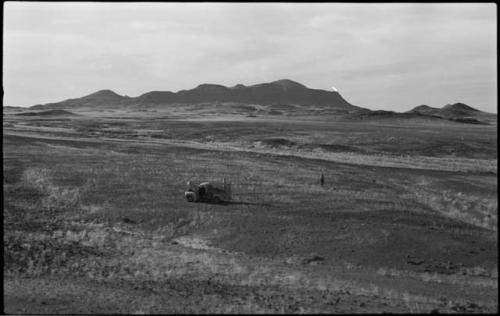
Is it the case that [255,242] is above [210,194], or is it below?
below

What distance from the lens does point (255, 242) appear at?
2430 centimetres

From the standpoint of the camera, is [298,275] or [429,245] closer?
[429,245]

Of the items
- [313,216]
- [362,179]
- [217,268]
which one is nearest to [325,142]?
[362,179]

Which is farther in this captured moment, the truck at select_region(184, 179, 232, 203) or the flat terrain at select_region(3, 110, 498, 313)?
the truck at select_region(184, 179, 232, 203)

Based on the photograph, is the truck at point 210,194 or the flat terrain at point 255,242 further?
the truck at point 210,194

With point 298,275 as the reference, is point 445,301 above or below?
above

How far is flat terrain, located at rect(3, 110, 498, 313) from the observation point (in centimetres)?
1148

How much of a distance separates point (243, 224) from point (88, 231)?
7.31m

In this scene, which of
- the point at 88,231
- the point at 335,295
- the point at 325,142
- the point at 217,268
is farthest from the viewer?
the point at 325,142

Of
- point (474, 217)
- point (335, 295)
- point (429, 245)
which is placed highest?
point (474, 217)

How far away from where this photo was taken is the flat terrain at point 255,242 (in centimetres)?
1148

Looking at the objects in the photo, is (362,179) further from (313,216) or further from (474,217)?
(474,217)

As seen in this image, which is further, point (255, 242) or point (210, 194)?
point (210, 194)

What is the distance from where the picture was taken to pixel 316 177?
43.8 metres
